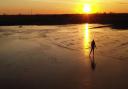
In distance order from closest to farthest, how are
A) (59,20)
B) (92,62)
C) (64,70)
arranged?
(64,70)
(92,62)
(59,20)

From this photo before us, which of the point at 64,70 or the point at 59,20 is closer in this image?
the point at 64,70

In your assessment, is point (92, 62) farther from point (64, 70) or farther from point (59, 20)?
point (59, 20)

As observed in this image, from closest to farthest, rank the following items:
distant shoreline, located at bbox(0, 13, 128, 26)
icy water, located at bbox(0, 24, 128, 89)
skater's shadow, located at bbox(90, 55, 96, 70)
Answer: icy water, located at bbox(0, 24, 128, 89), skater's shadow, located at bbox(90, 55, 96, 70), distant shoreline, located at bbox(0, 13, 128, 26)

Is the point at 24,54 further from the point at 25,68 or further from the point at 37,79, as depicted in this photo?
the point at 37,79

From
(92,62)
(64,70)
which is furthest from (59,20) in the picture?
(64,70)

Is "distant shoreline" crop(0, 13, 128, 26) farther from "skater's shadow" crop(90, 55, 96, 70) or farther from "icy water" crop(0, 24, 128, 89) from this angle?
"skater's shadow" crop(90, 55, 96, 70)

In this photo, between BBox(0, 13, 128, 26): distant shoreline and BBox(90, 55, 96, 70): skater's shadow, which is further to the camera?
BBox(0, 13, 128, 26): distant shoreline

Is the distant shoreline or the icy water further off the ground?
the distant shoreline

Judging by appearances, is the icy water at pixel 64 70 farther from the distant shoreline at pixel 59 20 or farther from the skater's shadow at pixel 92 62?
the distant shoreline at pixel 59 20

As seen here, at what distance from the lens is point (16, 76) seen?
56.8 ft

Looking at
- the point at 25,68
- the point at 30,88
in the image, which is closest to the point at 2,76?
the point at 25,68

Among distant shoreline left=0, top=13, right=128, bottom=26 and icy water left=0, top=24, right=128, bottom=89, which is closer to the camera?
icy water left=0, top=24, right=128, bottom=89

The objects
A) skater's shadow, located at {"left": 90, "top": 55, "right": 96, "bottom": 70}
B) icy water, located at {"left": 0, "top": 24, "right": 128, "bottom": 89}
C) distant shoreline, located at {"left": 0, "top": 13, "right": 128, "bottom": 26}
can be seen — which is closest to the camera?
icy water, located at {"left": 0, "top": 24, "right": 128, "bottom": 89}

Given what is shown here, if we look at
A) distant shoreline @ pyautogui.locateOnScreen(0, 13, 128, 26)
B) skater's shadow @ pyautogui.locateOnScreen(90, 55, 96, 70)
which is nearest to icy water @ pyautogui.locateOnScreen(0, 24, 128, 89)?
skater's shadow @ pyautogui.locateOnScreen(90, 55, 96, 70)
